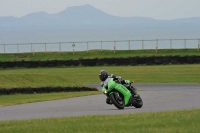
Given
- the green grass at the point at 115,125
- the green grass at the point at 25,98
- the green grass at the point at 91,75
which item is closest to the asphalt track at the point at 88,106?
the green grass at the point at 25,98

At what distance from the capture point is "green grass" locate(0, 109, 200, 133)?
1276 cm

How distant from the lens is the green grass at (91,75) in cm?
3155

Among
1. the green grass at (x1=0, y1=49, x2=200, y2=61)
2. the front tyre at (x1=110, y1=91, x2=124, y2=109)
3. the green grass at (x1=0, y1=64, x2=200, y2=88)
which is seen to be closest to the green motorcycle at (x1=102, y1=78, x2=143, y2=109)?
the front tyre at (x1=110, y1=91, x2=124, y2=109)

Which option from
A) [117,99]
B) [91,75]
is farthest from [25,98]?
[91,75]

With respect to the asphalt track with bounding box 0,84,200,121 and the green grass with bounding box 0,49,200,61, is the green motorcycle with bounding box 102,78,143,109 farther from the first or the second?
the green grass with bounding box 0,49,200,61

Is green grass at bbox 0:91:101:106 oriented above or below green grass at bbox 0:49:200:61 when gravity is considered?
below

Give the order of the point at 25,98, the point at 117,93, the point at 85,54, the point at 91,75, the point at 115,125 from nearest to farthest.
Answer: the point at 115,125 → the point at 117,93 → the point at 25,98 → the point at 91,75 → the point at 85,54

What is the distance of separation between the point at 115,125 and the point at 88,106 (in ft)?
28.6

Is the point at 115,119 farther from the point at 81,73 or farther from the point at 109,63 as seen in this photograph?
the point at 109,63

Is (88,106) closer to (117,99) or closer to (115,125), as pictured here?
(117,99)

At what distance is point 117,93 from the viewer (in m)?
19.8

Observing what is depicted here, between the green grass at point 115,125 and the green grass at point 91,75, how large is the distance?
1433 cm

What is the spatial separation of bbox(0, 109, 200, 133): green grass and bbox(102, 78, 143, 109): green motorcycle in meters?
4.16

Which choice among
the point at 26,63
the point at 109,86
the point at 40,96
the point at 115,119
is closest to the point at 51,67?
the point at 26,63
